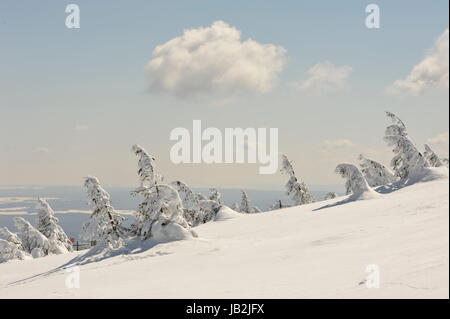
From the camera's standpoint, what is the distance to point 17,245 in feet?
134

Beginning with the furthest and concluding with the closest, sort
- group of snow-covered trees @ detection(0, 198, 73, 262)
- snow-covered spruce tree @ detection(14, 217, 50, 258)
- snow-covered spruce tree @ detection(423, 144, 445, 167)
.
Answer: snow-covered spruce tree @ detection(14, 217, 50, 258) < snow-covered spruce tree @ detection(423, 144, 445, 167) < group of snow-covered trees @ detection(0, 198, 73, 262)

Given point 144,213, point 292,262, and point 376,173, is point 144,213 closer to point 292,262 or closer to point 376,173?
point 292,262

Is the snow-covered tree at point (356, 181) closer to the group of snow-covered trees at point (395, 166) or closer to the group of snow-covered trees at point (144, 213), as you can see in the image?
the group of snow-covered trees at point (395, 166)

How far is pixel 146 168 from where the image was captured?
21.5 meters

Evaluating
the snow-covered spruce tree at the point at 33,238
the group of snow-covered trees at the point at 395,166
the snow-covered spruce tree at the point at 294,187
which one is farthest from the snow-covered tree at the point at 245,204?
the snow-covered spruce tree at the point at 33,238

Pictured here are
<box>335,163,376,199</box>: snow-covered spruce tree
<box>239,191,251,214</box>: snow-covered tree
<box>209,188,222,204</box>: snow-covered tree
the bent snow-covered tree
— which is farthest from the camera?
<box>239,191,251,214</box>: snow-covered tree

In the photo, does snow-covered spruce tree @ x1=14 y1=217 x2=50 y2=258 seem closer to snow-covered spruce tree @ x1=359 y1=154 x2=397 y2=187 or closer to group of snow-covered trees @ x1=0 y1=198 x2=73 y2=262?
group of snow-covered trees @ x1=0 y1=198 x2=73 y2=262

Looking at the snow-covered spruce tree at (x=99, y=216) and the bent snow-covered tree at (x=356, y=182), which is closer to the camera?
the snow-covered spruce tree at (x=99, y=216)

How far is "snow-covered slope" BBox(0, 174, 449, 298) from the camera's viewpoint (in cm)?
978

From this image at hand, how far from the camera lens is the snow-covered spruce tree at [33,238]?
134 ft

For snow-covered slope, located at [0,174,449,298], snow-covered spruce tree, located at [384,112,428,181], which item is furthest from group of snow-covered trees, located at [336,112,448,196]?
snow-covered slope, located at [0,174,449,298]

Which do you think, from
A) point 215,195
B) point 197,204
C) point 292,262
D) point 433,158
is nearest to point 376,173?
point 433,158

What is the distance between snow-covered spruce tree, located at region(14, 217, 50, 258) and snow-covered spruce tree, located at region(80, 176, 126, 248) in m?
20.7
